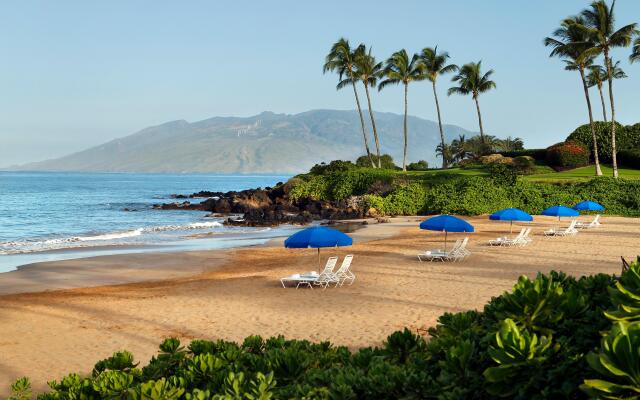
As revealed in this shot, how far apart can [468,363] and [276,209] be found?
4620 cm

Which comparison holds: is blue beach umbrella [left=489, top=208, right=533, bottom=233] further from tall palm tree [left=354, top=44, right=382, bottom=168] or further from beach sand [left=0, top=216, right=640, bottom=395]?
tall palm tree [left=354, top=44, right=382, bottom=168]

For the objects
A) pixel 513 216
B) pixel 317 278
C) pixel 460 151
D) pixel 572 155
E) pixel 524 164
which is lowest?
pixel 317 278

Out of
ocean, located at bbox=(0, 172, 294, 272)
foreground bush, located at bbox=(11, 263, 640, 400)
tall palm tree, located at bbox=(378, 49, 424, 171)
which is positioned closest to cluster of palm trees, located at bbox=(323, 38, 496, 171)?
tall palm tree, located at bbox=(378, 49, 424, 171)

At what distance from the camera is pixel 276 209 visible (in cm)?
4947

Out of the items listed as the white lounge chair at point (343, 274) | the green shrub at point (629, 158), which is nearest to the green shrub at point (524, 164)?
the green shrub at point (629, 158)

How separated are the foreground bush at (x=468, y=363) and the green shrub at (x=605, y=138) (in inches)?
2035

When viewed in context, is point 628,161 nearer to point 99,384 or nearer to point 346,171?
point 346,171

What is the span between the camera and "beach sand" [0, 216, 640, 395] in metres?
11.0

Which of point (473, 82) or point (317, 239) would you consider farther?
point (473, 82)

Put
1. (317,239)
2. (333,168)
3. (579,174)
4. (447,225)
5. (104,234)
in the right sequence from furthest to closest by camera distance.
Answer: (333,168), (579,174), (104,234), (447,225), (317,239)

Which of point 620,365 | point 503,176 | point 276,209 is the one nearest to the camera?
point 620,365

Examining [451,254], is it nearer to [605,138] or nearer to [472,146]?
[605,138]

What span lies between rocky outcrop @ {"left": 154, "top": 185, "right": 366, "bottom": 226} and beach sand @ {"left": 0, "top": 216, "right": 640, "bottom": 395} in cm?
1763

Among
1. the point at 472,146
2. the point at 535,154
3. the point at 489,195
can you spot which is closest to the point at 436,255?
the point at 489,195
